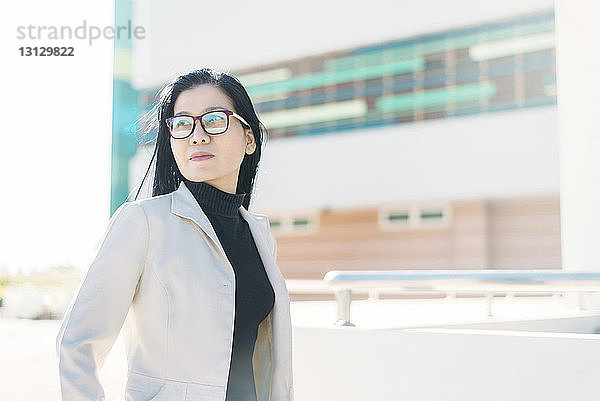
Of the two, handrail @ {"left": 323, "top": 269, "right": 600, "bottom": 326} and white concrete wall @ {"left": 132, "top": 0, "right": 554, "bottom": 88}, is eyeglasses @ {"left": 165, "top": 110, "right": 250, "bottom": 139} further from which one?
white concrete wall @ {"left": 132, "top": 0, "right": 554, "bottom": 88}

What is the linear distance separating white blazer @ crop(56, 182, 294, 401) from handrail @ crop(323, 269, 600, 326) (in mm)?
1359

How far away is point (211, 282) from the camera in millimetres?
1500

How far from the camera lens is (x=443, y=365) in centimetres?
275

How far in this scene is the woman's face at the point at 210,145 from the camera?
1628 millimetres

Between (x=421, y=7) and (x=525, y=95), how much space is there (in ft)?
11.2

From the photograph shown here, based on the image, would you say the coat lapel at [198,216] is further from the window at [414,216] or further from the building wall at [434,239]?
the window at [414,216]

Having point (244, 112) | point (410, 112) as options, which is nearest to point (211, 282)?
point (244, 112)

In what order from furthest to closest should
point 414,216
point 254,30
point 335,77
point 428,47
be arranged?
point 254,30
point 335,77
point 414,216
point 428,47

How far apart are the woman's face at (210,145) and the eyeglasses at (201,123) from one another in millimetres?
10

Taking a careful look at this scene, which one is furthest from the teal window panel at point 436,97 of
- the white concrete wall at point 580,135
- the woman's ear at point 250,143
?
the woman's ear at point 250,143

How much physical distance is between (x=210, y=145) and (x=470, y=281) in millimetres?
1488

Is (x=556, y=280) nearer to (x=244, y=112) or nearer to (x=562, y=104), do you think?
(x=244, y=112)

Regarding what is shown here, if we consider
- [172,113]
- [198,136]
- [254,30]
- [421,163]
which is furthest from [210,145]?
[254,30]

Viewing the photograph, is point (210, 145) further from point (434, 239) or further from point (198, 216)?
point (434, 239)
